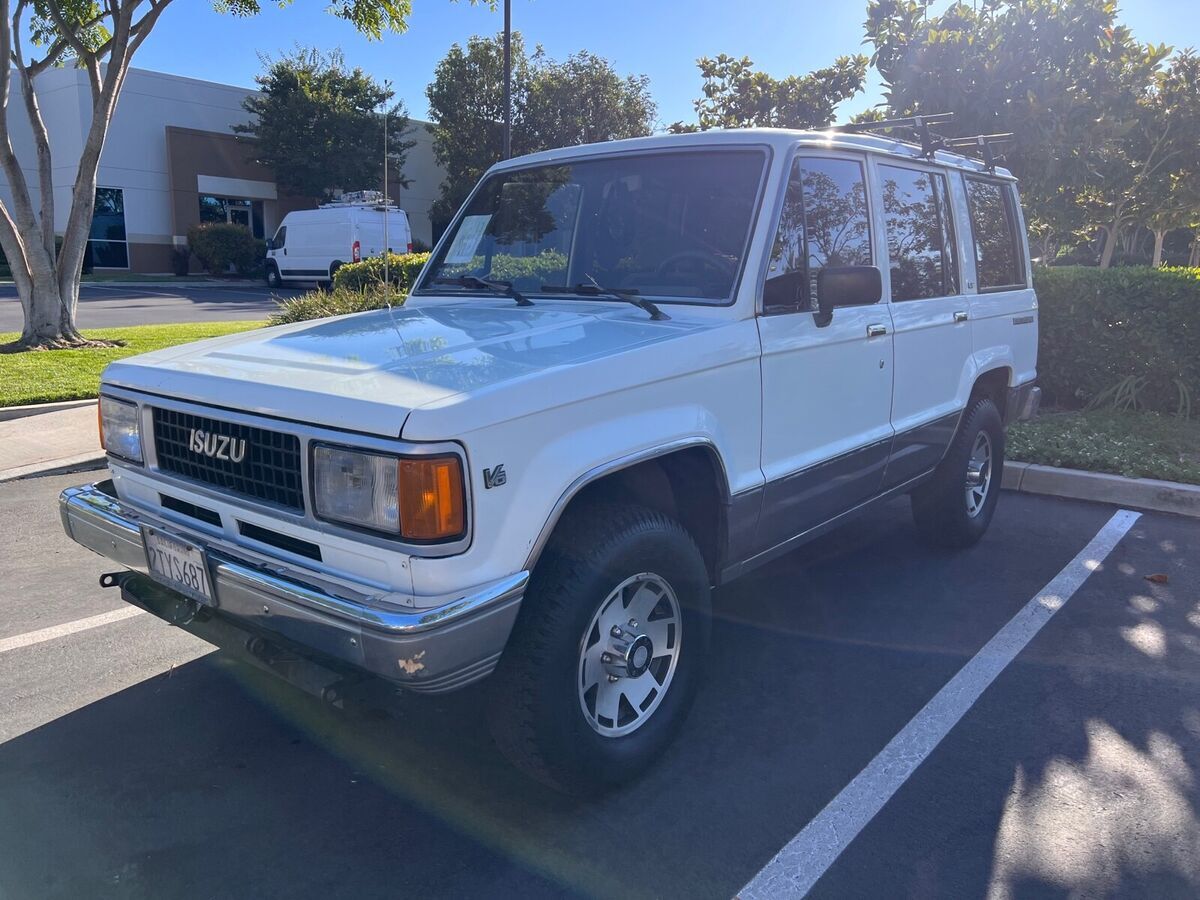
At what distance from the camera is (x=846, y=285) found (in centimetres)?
339

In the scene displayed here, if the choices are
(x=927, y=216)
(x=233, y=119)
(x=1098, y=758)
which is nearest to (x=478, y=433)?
(x=1098, y=758)

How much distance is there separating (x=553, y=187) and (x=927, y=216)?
1.88 metres

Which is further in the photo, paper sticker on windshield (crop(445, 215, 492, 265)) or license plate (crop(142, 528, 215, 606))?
paper sticker on windshield (crop(445, 215, 492, 265))

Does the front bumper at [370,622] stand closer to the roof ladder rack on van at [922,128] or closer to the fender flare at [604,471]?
the fender flare at [604,471]

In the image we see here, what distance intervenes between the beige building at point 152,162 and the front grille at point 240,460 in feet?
102

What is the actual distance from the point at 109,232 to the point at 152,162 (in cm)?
278

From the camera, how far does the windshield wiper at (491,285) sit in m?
3.89

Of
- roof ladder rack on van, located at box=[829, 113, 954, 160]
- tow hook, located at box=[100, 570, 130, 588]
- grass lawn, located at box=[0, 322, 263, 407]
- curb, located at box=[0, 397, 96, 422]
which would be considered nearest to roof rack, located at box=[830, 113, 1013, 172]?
roof ladder rack on van, located at box=[829, 113, 954, 160]

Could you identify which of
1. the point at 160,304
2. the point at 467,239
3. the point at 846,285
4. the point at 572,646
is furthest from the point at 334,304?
the point at 160,304

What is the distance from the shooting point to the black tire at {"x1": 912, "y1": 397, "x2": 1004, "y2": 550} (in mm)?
5062

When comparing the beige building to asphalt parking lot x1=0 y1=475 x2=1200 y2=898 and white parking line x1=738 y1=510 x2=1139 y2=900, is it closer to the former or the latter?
asphalt parking lot x1=0 y1=475 x2=1200 y2=898

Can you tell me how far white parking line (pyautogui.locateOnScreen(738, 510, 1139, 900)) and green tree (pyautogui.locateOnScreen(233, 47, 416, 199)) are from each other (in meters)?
30.7

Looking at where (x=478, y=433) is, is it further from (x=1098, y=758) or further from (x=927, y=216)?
(x=927, y=216)

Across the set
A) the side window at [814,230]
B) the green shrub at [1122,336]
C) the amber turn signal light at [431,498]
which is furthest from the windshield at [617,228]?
the green shrub at [1122,336]
